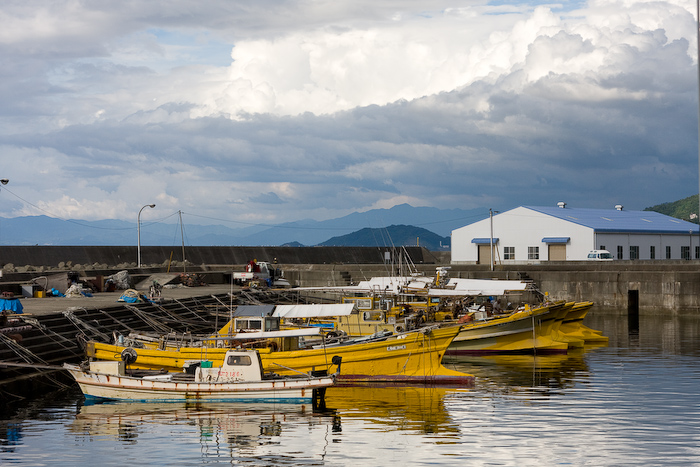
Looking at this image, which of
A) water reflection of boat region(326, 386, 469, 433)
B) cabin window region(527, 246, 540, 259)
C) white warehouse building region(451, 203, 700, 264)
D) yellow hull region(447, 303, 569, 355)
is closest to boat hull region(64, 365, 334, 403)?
water reflection of boat region(326, 386, 469, 433)

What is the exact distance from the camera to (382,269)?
68750 millimetres

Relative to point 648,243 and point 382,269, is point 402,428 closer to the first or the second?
point 382,269

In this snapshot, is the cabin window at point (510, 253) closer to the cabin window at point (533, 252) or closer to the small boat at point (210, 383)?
the cabin window at point (533, 252)

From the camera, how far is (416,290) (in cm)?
4084

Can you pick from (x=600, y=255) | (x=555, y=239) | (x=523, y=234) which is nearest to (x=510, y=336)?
(x=600, y=255)

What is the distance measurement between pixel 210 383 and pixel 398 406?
218 inches

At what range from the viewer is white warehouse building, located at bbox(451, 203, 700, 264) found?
71188mm

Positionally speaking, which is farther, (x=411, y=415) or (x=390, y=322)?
(x=390, y=322)

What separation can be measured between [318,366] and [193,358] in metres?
4.23

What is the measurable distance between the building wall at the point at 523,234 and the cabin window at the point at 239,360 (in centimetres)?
5156

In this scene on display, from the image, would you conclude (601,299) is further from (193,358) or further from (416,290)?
(193,358)

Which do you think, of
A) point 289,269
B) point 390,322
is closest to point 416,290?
point 390,322

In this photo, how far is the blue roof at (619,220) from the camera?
7350cm

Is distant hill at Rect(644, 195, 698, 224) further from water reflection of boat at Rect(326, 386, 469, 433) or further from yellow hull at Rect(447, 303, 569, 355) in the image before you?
water reflection of boat at Rect(326, 386, 469, 433)
